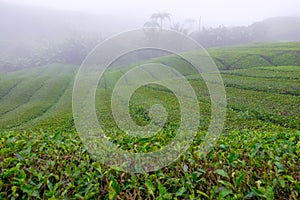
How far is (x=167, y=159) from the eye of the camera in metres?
3.45

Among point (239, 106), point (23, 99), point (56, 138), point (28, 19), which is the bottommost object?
point (23, 99)

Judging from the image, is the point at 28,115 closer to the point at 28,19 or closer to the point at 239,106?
the point at 239,106

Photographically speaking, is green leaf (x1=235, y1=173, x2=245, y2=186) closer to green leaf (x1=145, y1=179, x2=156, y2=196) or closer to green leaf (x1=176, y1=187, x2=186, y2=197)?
green leaf (x1=176, y1=187, x2=186, y2=197)

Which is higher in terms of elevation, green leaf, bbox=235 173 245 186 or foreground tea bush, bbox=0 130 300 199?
green leaf, bbox=235 173 245 186

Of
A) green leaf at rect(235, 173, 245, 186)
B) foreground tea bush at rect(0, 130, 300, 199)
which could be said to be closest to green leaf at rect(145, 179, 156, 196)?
foreground tea bush at rect(0, 130, 300, 199)

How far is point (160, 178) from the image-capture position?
9.73 ft

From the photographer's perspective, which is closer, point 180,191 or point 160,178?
point 180,191

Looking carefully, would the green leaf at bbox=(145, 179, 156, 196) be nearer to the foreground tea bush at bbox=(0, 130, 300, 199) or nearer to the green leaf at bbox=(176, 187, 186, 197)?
the foreground tea bush at bbox=(0, 130, 300, 199)

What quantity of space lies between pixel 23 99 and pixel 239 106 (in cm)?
2846

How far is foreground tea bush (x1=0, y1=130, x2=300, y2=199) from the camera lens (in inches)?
104

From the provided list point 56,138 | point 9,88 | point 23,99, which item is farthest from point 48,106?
point 56,138

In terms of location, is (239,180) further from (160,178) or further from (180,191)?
(160,178)

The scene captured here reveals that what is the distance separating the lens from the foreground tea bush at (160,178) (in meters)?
2.65

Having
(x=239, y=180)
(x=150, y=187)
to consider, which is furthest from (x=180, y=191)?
(x=239, y=180)
